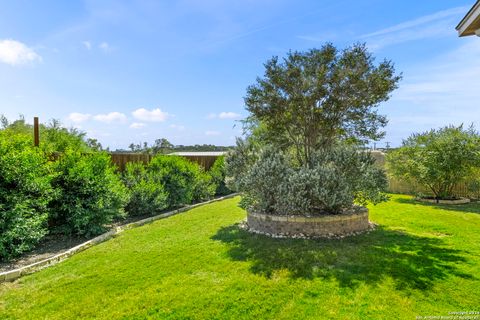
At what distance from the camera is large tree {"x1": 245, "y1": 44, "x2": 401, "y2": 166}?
6820mm

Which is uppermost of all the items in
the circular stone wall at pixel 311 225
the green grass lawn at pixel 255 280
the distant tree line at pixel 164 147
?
the distant tree line at pixel 164 147

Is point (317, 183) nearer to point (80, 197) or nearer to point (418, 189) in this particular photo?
point (80, 197)

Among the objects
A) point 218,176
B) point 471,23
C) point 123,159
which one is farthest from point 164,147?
point 471,23

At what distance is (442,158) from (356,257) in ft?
28.2

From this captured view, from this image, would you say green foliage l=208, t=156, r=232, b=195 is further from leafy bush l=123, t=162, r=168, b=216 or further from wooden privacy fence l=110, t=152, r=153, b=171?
leafy bush l=123, t=162, r=168, b=216

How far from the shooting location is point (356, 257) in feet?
14.6

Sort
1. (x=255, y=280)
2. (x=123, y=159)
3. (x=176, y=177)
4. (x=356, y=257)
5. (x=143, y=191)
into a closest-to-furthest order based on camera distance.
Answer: (x=255, y=280)
(x=356, y=257)
(x=143, y=191)
(x=123, y=159)
(x=176, y=177)

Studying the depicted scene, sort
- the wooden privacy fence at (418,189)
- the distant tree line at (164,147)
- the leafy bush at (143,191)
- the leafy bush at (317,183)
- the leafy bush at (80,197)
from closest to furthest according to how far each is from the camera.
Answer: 1. the leafy bush at (80,197)
2. the leafy bush at (317,183)
3. the leafy bush at (143,191)
4. the wooden privacy fence at (418,189)
5. the distant tree line at (164,147)

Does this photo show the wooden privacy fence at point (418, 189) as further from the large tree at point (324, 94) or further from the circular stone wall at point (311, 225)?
the circular stone wall at point (311, 225)

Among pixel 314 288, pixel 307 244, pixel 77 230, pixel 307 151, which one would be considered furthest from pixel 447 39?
pixel 77 230

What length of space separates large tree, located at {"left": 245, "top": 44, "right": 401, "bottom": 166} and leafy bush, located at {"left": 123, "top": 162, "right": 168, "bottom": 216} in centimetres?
365

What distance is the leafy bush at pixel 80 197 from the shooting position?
A: 580 cm

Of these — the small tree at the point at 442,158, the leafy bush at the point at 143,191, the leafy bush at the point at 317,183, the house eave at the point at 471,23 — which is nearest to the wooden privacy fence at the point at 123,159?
the leafy bush at the point at 143,191

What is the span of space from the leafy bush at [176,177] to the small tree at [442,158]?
877cm
